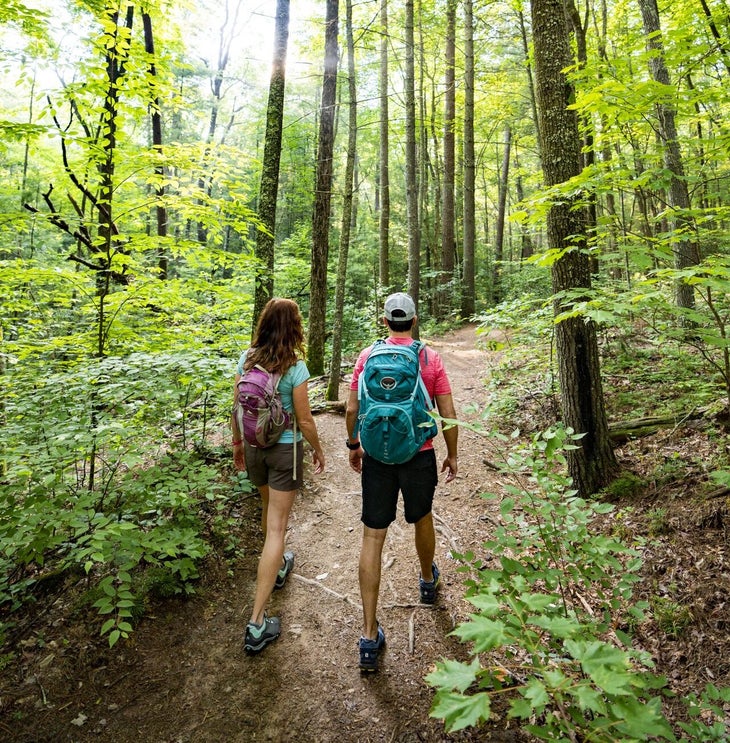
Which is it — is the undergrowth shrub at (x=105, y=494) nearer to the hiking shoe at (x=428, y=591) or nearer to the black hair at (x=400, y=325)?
the hiking shoe at (x=428, y=591)

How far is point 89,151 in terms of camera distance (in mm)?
4281

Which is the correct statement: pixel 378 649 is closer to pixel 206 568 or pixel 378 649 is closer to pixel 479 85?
pixel 206 568

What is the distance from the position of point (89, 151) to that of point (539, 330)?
18.5 ft

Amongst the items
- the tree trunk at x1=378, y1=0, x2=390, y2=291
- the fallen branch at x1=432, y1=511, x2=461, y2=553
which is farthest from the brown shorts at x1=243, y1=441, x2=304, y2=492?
the tree trunk at x1=378, y1=0, x2=390, y2=291

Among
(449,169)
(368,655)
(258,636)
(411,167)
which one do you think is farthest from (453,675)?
(449,169)

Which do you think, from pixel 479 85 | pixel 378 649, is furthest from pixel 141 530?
pixel 479 85

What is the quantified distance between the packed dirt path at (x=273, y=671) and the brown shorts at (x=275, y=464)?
1156mm

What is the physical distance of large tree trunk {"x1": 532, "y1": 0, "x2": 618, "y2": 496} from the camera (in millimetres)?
3787

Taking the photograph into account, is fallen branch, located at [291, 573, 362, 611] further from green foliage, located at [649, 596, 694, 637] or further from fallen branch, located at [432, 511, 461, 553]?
green foliage, located at [649, 596, 694, 637]

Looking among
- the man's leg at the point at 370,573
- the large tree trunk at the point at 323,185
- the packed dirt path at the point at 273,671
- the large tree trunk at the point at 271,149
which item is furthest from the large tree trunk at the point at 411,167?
the man's leg at the point at 370,573

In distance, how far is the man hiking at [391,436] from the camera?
260cm

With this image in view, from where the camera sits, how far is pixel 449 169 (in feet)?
48.8

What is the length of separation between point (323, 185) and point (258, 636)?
243 inches

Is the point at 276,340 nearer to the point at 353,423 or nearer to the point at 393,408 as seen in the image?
the point at 353,423
